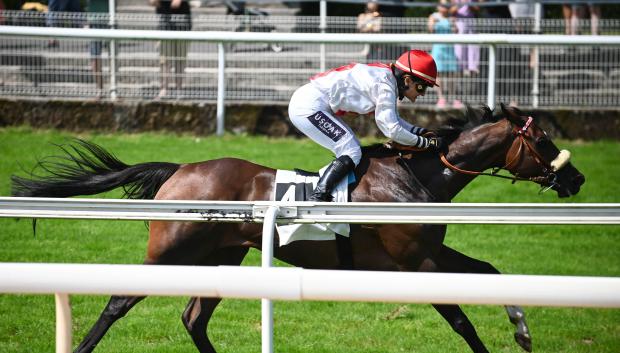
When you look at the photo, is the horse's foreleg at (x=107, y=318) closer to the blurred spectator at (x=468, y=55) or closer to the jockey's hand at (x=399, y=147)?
the jockey's hand at (x=399, y=147)

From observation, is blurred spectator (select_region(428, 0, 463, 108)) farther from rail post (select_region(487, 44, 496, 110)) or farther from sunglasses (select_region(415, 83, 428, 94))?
sunglasses (select_region(415, 83, 428, 94))

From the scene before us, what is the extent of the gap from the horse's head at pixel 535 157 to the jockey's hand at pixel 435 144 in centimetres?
40

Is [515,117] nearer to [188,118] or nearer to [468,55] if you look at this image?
[468,55]

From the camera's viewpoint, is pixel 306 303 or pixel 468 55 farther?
pixel 468 55

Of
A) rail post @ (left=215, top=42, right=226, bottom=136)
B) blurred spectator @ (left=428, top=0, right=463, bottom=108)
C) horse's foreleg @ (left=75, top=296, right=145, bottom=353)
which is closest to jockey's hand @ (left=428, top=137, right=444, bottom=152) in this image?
horse's foreleg @ (left=75, top=296, right=145, bottom=353)

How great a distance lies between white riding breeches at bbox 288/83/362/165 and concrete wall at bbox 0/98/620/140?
5.61 meters

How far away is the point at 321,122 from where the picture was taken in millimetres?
5320

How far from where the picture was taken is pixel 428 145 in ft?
17.0

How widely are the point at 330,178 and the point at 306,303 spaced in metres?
1.57

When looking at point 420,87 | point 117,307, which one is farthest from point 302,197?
point 117,307

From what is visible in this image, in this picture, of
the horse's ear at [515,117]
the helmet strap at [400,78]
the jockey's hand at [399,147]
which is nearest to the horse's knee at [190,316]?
the jockey's hand at [399,147]

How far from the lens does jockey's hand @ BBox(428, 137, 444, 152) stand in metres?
5.22

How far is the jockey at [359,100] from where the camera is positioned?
202 inches

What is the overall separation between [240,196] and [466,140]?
4.40 ft
